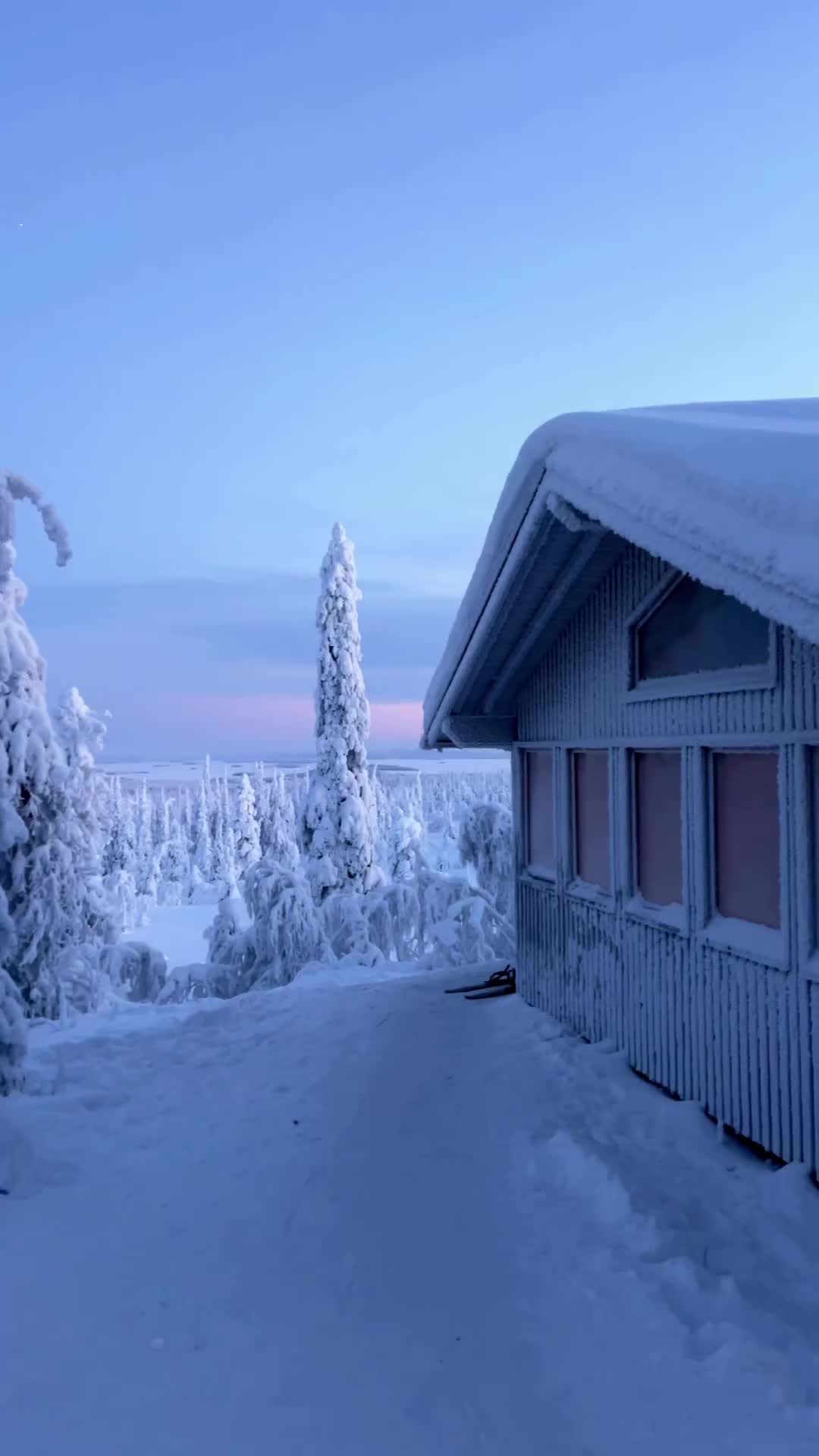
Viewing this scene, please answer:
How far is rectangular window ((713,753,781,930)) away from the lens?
217 inches

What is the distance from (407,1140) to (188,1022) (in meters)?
5.09

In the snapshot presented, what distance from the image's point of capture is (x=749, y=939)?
5.68 metres

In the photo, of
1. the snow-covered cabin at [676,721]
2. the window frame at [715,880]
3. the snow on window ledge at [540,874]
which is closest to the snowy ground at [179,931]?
the snow on window ledge at [540,874]

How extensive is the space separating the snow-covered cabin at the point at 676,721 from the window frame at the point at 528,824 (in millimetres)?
59

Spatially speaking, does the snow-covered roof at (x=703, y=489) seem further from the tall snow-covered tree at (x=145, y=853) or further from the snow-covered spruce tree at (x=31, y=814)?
the tall snow-covered tree at (x=145, y=853)

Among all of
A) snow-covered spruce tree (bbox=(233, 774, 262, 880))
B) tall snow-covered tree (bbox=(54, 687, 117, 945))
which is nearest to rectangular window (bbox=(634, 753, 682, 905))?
tall snow-covered tree (bbox=(54, 687, 117, 945))

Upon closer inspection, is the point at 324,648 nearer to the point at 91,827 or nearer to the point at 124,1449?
the point at 91,827

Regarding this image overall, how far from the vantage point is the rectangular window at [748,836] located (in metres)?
5.52

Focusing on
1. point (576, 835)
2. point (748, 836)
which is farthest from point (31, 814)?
point (748, 836)

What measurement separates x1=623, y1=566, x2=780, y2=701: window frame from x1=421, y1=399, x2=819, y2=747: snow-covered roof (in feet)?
2.98

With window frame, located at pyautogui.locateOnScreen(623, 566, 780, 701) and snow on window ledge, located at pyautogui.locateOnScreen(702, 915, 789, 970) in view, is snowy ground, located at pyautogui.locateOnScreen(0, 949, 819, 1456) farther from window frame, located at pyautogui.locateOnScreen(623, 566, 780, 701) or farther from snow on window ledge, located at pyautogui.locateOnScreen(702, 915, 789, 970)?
window frame, located at pyautogui.locateOnScreen(623, 566, 780, 701)

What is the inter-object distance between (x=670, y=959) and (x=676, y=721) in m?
1.85

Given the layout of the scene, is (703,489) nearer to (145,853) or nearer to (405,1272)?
(405,1272)

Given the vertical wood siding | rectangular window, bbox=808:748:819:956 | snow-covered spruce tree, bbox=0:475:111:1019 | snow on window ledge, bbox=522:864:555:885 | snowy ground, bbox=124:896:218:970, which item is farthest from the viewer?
snowy ground, bbox=124:896:218:970
